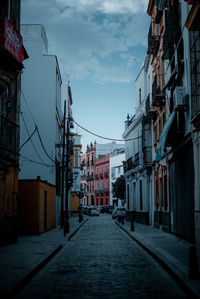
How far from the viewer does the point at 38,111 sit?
27.6 metres

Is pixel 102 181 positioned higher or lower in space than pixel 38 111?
lower

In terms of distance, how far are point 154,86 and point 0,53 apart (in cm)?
1220

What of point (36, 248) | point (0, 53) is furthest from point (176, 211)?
point (0, 53)

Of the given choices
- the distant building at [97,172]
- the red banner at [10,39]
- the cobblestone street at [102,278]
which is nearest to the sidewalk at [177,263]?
the cobblestone street at [102,278]

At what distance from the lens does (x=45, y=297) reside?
22.0ft

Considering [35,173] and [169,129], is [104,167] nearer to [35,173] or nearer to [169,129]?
[35,173]

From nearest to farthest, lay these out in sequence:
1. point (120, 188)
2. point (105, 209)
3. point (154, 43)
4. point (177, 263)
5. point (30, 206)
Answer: point (177, 263)
point (30, 206)
point (154, 43)
point (120, 188)
point (105, 209)

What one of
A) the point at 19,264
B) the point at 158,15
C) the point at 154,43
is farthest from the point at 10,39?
the point at 154,43

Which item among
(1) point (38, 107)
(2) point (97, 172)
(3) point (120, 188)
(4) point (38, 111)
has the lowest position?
(3) point (120, 188)

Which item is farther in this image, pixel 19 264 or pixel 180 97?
pixel 180 97

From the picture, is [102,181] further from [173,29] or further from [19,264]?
[19,264]

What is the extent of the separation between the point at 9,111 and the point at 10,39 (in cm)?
265

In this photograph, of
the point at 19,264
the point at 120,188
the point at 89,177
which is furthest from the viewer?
the point at 89,177

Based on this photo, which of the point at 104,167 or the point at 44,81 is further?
the point at 104,167
